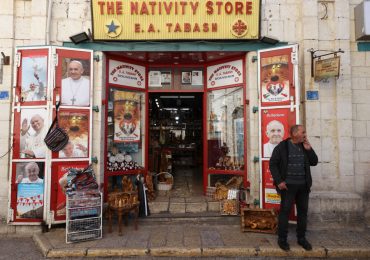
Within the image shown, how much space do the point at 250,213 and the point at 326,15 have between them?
471 centimetres

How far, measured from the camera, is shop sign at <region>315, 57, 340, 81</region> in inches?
213

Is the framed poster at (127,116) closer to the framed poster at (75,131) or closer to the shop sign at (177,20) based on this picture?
the framed poster at (75,131)

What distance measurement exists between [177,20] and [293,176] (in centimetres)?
409

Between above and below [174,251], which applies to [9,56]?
above

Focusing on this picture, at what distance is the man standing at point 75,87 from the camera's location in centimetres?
568

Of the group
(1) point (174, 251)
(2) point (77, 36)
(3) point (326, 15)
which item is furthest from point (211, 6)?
(1) point (174, 251)

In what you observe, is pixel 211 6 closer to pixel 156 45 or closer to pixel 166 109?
pixel 156 45

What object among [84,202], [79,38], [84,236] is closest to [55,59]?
[79,38]

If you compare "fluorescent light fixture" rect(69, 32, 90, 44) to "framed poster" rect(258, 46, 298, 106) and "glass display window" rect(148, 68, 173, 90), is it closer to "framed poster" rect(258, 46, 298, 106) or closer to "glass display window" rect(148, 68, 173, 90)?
"glass display window" rect(148, 68, 173, 90)

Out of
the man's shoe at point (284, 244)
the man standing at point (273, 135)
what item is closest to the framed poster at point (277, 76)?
the man standing at point (273, 135)

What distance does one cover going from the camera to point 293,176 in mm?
4477

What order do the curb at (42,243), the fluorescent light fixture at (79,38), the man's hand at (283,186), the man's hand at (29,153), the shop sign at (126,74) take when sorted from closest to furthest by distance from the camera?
the man's hand at (283,186)
the curb at (42,243)
the man's hand at (29,153)
the fluorescent light fixture at (79,38)
the shop sign at (126,74)

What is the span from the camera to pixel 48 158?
5516 millimetres

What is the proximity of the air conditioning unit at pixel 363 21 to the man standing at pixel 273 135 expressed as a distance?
2.73 m
